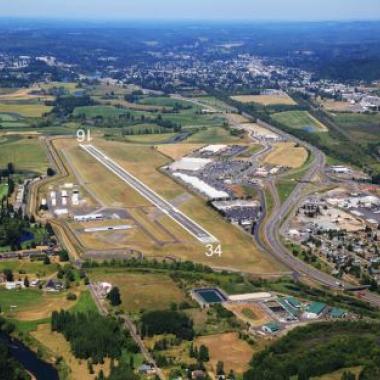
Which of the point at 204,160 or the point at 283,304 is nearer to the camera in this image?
the point at 283,304

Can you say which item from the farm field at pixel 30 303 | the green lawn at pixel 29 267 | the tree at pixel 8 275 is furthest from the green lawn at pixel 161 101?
the farm field at pixel 30 303

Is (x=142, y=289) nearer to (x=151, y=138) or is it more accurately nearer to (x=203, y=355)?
(x=203, y=355)

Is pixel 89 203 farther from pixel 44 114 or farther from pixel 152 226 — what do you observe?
pixel 44 114

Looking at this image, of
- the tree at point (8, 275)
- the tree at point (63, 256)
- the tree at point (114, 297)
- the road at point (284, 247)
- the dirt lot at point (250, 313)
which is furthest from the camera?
the tree at point (63, 256)

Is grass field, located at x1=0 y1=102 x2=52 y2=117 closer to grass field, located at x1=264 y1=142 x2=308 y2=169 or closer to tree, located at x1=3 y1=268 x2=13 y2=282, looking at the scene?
grass field, located at x1=264 y1=142 x2=308 y2=169

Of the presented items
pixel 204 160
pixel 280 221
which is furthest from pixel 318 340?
pixel 204 160

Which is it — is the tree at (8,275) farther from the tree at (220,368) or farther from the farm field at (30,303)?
the tree at (220,368)
